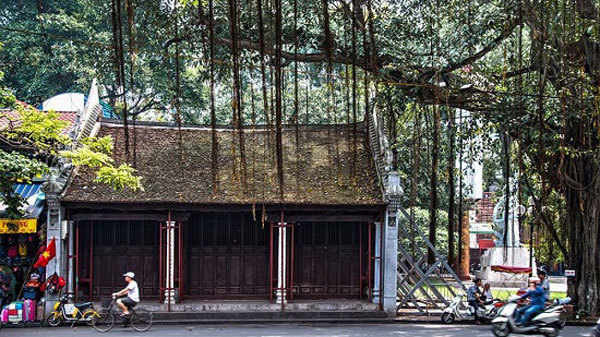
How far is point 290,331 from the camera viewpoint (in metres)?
14.6

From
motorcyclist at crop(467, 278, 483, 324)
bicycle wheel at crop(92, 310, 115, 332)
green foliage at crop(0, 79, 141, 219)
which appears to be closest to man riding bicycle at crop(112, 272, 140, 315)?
bicycle wheel at crop(92, 310, 115, 332)

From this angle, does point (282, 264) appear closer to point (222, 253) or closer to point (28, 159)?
point (222, 253)

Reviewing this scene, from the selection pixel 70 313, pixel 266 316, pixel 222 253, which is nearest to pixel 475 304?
pixel 266 316

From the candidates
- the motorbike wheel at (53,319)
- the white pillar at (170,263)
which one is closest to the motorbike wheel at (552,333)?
the white pillar at (170,263)

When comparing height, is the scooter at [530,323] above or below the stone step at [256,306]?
above

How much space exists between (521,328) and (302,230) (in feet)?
21.8

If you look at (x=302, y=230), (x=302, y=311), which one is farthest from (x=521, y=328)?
(x=302, y=230)

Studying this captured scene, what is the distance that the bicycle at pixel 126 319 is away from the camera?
14.3 meters

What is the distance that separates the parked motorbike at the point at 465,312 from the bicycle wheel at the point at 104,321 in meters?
6.83

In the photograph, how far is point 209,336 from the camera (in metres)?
13.7

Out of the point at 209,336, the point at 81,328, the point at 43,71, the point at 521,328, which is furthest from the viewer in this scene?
the point at 43,71

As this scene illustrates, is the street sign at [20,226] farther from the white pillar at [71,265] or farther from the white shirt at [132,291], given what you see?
the white shirt at [132,291]

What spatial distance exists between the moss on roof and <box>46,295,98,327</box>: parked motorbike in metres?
2.09

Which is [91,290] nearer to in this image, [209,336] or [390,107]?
[209,336]
